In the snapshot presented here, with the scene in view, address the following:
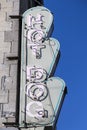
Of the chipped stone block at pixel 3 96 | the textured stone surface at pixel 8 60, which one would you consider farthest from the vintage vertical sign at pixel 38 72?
the chipped stone block at pixel 3 96

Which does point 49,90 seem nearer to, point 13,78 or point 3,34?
point 13,78

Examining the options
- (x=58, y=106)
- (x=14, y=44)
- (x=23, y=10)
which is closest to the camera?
(x=58, y=106)

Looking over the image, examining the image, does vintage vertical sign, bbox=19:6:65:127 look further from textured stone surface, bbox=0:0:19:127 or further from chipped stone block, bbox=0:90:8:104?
chipped stone block, bbox=0:90:8:104

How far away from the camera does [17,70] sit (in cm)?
1173

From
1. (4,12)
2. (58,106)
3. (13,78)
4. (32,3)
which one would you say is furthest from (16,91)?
(32,3)

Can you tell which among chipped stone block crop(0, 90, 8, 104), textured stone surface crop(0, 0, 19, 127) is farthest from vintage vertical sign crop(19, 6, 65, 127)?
chipped stone block crop(0, 90, 8, 104)

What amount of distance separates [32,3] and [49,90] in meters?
3.64

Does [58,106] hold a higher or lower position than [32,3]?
lower

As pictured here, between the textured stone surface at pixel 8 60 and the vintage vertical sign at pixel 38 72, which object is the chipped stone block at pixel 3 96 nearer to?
the textured stone surface at pixel 8 60

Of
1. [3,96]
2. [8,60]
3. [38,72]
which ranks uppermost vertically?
[8,60]

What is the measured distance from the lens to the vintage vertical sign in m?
11.2

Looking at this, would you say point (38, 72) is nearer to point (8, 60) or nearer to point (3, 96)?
point (8, 60)

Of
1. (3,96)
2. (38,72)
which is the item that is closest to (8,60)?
(38,72)

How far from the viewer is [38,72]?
11.6m
